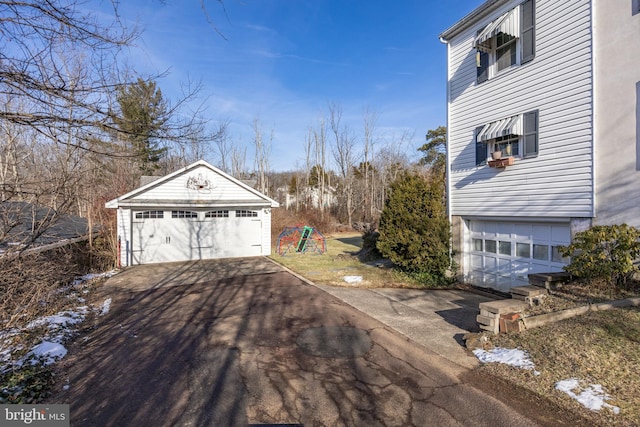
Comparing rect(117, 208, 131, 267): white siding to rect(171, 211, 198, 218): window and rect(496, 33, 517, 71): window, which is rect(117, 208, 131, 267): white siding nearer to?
rect(171, 211, 198, 218): window

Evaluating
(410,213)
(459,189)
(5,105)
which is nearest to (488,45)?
(459,189)

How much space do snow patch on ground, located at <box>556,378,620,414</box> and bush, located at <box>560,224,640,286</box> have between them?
11.3 ft

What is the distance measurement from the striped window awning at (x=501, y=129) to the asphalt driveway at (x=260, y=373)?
5.91 m

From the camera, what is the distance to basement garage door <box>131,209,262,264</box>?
1330 cm

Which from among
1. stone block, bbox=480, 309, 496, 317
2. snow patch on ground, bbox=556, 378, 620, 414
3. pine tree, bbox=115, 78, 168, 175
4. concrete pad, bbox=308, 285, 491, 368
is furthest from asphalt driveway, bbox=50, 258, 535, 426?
Result: pine tree, bbox=115, 78, 168, 175

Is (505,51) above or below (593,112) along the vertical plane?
above

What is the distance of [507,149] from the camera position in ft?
28.7

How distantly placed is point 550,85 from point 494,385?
716cm

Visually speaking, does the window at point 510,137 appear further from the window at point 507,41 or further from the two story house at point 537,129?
the window at point 507,41

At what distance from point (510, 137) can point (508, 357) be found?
6332 mm

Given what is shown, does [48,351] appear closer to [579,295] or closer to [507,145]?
[579,295]

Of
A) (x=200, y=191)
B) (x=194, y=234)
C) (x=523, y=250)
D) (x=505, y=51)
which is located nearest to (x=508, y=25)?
(x=505, y=51)

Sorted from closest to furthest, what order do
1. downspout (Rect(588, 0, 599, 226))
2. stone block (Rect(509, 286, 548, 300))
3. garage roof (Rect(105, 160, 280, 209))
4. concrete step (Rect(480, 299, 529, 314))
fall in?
concrete step (Rect(480, 299, 529, 314)) < stone block (Rect(509, 286, 548, 300)) < downspout (Rect(588, 0, 599, 226)) < garage roof (Rect(105, 160, 280, 209))

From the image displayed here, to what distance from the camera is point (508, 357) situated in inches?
173
